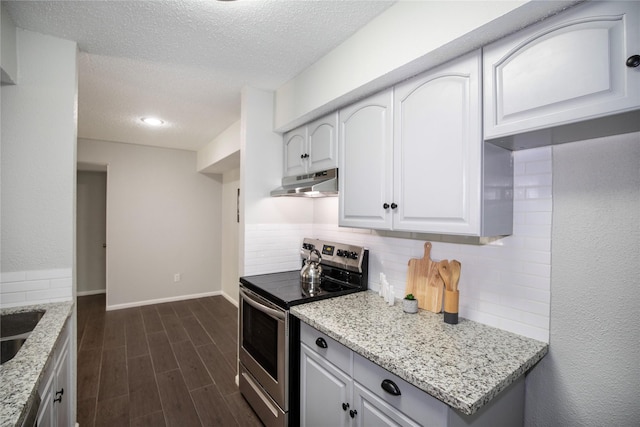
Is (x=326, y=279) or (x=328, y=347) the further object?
(x=326, y=279)

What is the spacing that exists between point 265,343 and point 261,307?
9.6 inches

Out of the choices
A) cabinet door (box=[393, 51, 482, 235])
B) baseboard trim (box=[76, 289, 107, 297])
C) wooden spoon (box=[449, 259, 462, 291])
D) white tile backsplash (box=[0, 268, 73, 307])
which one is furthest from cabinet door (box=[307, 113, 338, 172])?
baseboard trim (box=[76, 289, 107, 297])

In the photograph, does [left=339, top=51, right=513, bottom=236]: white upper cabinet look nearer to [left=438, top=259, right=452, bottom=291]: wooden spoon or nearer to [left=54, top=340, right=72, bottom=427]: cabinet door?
[left=438, top=259, right=452, bottom=291]: wooden spoon

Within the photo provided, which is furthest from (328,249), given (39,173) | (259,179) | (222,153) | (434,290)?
(222,153)

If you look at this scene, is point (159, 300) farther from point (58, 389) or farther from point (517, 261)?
point (517, 261)

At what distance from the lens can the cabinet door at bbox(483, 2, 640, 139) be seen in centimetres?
90

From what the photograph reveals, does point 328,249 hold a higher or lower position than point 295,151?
lower

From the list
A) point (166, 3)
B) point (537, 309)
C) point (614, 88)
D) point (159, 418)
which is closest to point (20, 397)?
point (159, 418)

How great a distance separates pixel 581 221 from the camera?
1225mm

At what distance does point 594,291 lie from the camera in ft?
3.90

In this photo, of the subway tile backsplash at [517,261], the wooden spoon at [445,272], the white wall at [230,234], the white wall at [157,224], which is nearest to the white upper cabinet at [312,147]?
the subway tile backsplash at [517,261]

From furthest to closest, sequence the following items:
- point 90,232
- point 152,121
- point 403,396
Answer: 1. point 90,232
2. point 152,121
3. point 403,396

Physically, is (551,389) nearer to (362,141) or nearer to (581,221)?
(581,221)

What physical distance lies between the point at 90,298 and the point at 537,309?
6212mm
